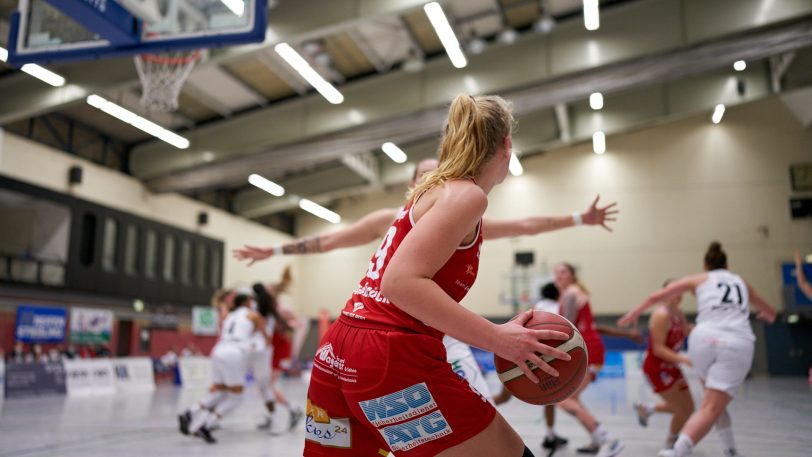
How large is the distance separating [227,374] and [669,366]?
189 inches

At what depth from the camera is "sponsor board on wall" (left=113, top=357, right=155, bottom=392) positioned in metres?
17.3

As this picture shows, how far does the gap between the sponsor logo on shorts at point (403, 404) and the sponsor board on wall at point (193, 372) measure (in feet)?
61.4

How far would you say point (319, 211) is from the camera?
28.9 metres

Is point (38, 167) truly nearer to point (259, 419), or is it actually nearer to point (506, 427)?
point (259, 419)

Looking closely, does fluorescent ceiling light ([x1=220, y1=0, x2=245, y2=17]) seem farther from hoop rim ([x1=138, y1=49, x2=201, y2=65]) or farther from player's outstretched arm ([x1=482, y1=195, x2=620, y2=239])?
player's outstretched arm ([x1=482, y1=195, x2=620, y2=239])

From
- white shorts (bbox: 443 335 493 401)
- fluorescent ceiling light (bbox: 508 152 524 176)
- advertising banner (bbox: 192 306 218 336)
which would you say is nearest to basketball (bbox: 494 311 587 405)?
white shorts (bbox: 443 335 493 401)

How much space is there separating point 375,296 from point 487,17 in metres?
16.7

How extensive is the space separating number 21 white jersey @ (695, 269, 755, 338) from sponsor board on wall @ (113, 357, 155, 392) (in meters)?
15.5

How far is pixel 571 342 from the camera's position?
2.01 m

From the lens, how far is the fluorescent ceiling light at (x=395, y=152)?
2200 cm

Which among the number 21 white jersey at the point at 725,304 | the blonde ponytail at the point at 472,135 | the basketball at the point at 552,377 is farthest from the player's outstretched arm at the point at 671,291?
the blonde ponytail at the point at 472,135

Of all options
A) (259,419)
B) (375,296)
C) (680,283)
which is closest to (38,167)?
(259,419)

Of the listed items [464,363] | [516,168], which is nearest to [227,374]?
[464,363]

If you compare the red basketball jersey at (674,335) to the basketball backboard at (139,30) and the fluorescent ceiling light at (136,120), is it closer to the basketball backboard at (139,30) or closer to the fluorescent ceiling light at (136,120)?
the basketball backboard at (139,30)
